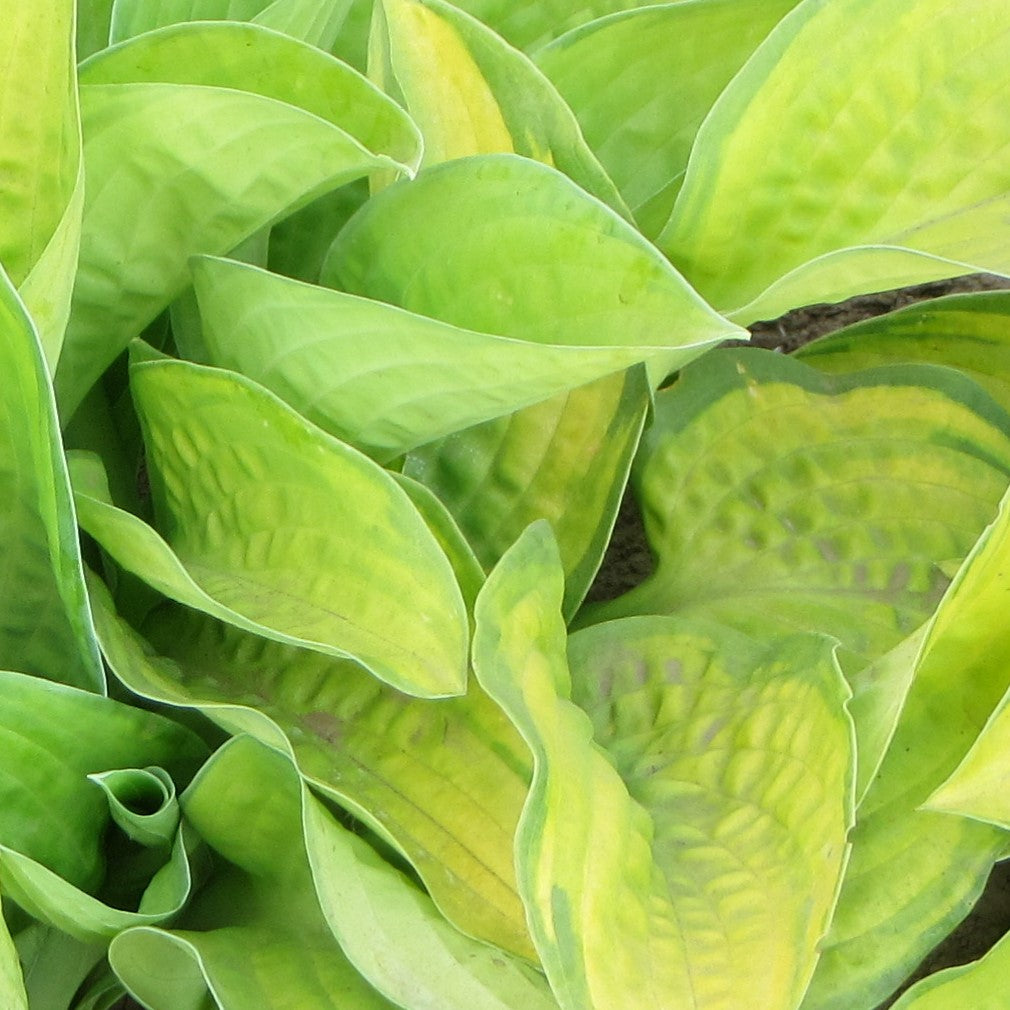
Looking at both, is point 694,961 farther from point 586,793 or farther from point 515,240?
point 515,240

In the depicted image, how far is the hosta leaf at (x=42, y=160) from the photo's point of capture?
15.6 inches

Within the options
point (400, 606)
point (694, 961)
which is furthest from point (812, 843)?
point (400, 606)

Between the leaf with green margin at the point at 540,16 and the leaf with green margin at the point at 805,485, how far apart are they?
178 millimetres

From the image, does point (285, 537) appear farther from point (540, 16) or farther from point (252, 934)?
point (540, 16)

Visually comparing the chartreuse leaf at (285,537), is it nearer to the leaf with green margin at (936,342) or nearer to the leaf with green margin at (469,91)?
the leaf with green margin at (469,91)

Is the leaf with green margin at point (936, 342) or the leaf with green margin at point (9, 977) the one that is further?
the leaf with green margin at point (936, 342)

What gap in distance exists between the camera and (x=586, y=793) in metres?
0.41

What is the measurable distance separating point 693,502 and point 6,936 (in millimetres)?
348

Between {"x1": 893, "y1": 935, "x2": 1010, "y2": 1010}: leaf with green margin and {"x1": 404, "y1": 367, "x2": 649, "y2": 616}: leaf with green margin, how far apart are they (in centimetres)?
22

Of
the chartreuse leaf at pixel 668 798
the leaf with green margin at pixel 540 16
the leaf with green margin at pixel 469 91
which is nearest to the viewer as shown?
the chartreuse leaf at pixel 668 798

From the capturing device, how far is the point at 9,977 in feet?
1.35

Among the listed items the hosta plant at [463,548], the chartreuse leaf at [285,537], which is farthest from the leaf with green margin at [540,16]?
the chartreuse leaf at [285,537]

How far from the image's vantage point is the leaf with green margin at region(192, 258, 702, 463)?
1.28 feet

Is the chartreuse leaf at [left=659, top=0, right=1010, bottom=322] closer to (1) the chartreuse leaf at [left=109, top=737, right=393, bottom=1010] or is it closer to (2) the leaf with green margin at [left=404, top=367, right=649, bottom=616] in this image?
(2) the leaf with green margin at [left=404, top=367, right=649, bottom=616]
